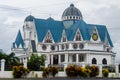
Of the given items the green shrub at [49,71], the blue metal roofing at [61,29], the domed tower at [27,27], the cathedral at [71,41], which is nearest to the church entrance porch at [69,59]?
the cathedral at [71,41]

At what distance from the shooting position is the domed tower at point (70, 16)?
7666 cm

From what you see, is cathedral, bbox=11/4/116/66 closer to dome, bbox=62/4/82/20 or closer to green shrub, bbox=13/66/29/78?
dome, bbox=62/4/82/20

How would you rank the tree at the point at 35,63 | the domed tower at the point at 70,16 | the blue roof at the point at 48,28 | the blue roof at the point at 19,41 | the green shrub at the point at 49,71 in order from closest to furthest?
the green shrub at the point at 49,71, the tree at the point at 35,63, the blue roof at the point at 48,28, the domed tower at the point at 70,16, the blue roof at the point at 19,41

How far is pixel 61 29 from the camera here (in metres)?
75.6

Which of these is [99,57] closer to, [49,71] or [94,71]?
[94,71]

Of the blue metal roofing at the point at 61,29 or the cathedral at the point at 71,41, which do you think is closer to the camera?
the cathedral at the point at 71,41

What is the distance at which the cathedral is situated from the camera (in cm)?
6879

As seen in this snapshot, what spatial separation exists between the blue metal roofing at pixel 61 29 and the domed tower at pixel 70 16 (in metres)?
1.20

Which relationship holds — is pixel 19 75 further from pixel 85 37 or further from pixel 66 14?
pixel 66 14

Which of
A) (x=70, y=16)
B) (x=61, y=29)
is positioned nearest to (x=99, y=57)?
(x=61, y=29)

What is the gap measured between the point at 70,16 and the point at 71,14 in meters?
0.46

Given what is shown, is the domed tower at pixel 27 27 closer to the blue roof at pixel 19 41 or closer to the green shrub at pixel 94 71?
the blue roof at pixel 19 41

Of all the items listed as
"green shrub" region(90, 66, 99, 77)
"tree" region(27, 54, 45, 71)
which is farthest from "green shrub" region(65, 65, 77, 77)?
"tree" region(27, 54, 45, 71)

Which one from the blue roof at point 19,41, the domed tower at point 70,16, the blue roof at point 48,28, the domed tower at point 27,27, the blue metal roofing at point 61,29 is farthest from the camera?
the blue roof at point 19,41
